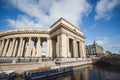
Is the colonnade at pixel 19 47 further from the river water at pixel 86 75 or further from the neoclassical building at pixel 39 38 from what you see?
the river water at pixel 86 75

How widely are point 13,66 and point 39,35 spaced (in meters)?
20.6

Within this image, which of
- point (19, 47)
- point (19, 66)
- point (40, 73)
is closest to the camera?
point (40, 73)

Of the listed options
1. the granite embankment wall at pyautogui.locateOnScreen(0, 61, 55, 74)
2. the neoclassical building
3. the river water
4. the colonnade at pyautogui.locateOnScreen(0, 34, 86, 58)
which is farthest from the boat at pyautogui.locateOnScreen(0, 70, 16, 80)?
the neoclassical building

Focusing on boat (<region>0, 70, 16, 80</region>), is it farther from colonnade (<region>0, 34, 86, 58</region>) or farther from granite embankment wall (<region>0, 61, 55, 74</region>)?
colonnade (<region>0, 34, 86, 58</region>)

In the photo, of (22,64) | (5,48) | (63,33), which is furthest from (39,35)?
(22,64)

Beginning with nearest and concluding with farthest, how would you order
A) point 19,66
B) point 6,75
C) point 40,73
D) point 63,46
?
point 6,75, point 40,73, point 19,66, point 63,46

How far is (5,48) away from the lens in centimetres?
3756

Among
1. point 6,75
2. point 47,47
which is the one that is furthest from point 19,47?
point 6,75

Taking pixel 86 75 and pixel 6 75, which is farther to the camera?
pixel 86 75

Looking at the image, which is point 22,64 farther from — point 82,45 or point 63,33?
point 82,45

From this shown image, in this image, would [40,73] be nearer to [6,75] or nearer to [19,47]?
[6,75]

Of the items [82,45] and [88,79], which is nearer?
[88,79]

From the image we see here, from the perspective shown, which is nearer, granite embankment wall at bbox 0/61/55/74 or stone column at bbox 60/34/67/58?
granite embankment wall at bbox 0/61/55/74

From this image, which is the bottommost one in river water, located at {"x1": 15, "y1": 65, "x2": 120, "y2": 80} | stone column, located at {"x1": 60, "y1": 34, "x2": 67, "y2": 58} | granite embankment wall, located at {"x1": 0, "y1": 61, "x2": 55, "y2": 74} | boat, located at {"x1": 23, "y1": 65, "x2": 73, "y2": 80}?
river water, located at {"x1": 15, "y1": 65, "x2": 120, "y2": 80}
